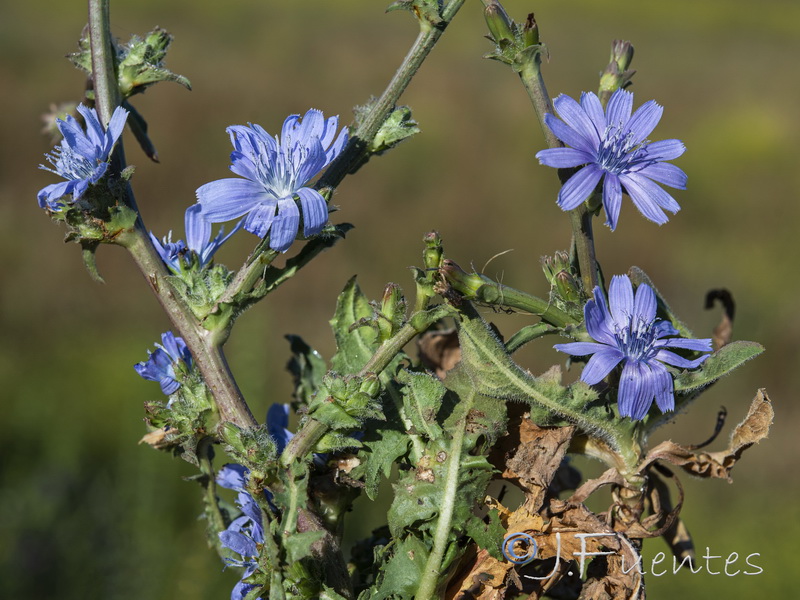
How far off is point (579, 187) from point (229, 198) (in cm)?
64

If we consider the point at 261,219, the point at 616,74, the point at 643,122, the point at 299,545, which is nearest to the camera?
the point at 299,545

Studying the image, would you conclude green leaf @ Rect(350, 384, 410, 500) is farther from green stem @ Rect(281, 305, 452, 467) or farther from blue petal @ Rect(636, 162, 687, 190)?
blue petal @ Rect(636, 162, 687, 190)

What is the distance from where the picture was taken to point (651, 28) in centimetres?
2494

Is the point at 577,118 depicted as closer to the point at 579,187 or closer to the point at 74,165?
the point at 579,187

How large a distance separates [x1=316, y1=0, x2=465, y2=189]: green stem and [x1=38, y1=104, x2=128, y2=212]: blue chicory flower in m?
0.39

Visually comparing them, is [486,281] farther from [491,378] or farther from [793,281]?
[793,281]

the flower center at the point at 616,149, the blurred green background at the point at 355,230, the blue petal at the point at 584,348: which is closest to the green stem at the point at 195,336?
the blue petal at the point at 584,348

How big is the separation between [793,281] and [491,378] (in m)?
13.5

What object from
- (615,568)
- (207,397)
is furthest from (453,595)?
(207,397)

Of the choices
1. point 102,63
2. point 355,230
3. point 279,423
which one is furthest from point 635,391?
point 355,230

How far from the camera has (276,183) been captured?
143cm

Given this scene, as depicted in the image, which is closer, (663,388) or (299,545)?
(299,545)

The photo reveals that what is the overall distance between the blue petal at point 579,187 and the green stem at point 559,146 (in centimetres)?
6

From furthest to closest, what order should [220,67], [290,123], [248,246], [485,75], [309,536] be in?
[485,75]
[220,67]
[248,246]
[290,123]
[309,536]
